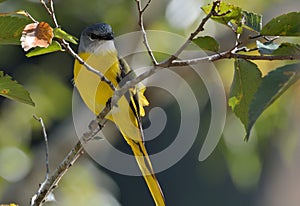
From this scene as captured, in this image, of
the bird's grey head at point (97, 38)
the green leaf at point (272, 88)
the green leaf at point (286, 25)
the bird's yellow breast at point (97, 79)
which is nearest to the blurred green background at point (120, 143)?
the bird's grey head at point (97, 38)

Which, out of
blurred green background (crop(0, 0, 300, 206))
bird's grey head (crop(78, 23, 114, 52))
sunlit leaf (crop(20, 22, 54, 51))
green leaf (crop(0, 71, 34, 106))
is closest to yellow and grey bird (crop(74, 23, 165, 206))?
bird's grey head (crop(78, 23, 114, 52))

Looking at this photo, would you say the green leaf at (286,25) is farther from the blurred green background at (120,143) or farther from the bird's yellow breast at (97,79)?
the blurred green background at (120,143)

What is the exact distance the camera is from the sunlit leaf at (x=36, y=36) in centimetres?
154

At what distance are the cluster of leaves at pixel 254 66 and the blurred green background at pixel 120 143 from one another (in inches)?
74.3

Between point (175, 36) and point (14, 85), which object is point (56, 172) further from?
point (175, 36)

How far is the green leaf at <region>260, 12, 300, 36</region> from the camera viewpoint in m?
1.49

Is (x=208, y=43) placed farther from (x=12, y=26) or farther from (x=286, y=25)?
(x=12, y=26)

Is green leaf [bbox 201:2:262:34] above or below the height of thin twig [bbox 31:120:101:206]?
above

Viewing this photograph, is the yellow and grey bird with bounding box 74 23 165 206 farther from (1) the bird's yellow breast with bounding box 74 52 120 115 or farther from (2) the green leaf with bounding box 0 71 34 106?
(2) the green leaf with bounding box 0 71 34 106

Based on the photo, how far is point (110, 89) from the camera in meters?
2.61

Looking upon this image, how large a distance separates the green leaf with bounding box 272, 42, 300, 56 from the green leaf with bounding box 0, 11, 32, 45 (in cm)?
61

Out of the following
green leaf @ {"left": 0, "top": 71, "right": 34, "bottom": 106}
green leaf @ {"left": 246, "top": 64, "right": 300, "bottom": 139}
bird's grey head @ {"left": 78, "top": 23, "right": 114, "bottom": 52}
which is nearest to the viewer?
green leaf @ {"left": 246, "top": 64, "right": 300, "bottom": 139}

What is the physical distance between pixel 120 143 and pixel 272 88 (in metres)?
3.70

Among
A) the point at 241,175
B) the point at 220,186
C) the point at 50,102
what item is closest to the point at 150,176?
the point at 241,175
